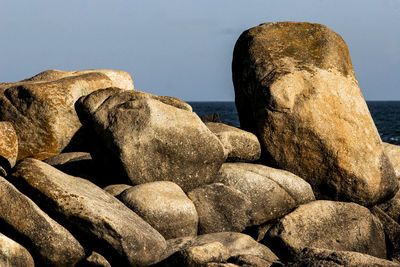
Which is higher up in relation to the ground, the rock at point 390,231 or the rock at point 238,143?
the rock at point 238,143

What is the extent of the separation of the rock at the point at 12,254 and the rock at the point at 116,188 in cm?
223

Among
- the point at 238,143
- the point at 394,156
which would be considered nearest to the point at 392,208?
the point at 394,156

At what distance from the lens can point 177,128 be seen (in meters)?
9.70

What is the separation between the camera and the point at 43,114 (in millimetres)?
11570

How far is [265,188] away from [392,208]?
326 cm

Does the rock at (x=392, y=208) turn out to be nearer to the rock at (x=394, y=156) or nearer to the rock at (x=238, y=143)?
the rock at (x=394, y=156)

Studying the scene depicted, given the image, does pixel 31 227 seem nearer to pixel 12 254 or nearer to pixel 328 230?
pixel 12 254

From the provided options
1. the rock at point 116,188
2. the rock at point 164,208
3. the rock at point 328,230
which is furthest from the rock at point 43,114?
→ the rock at point 328,230

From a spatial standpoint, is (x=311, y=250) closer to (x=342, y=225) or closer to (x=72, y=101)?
(x=342, y=225)

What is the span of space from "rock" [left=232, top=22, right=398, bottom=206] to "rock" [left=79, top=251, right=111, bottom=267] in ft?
15.2

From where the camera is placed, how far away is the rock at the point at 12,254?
717 cm

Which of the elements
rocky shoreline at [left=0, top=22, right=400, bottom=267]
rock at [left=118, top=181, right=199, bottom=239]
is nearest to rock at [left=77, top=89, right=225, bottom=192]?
rocky shoreline at [left=0, top=22, right=400, bottom=267]

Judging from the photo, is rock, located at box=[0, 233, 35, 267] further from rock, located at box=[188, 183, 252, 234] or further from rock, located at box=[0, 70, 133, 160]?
rock, located at box=[0, 70, 133, 160]

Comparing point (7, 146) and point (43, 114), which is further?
point (43, 114)
